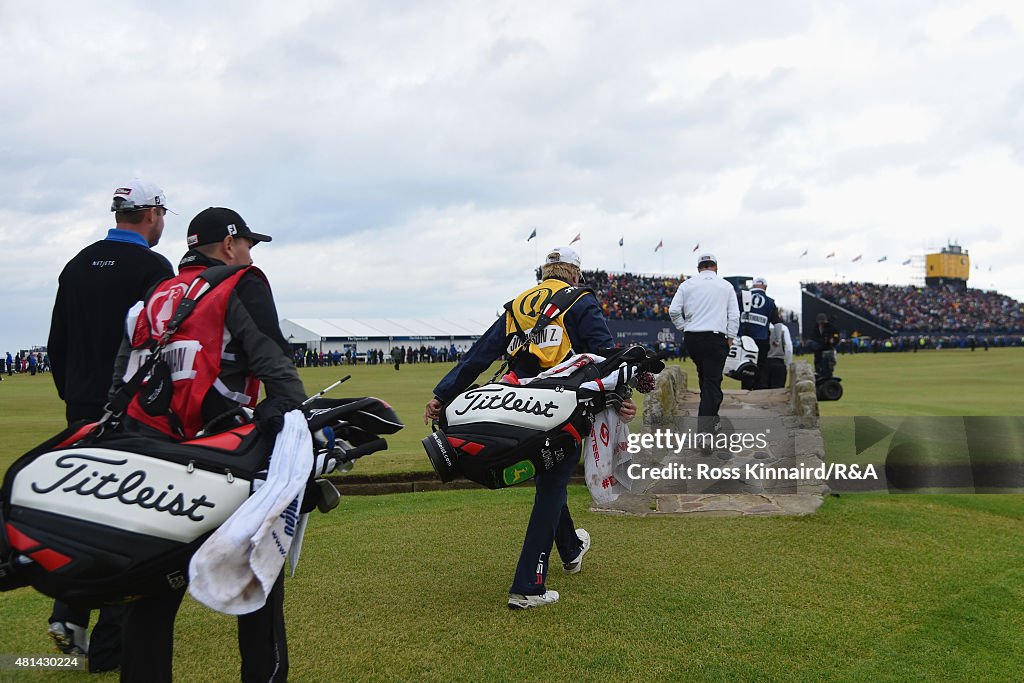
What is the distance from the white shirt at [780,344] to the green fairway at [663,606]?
682 centimetres

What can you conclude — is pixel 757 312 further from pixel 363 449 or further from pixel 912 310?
pixel 912 310

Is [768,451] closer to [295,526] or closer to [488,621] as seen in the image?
[488,621]

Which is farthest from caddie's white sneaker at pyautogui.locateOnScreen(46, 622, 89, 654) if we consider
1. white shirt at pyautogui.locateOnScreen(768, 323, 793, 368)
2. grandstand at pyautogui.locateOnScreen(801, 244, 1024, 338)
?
grandstand at pyautogui.locateOnScreen(801, 244, 1024, 338)

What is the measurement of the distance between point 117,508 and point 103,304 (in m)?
1.64

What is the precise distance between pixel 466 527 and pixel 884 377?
23374 millimetres

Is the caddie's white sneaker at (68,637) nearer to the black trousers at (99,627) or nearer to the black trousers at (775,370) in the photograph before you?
the black trousers at (99,627)

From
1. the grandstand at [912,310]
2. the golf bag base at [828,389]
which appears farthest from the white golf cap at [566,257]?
the grandstand at [912,310]

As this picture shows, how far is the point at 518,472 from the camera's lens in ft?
13.1

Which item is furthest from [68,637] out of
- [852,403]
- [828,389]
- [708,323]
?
[852,403]

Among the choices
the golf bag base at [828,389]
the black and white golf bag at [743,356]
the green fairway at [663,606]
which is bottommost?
the green fairway at [663,606]

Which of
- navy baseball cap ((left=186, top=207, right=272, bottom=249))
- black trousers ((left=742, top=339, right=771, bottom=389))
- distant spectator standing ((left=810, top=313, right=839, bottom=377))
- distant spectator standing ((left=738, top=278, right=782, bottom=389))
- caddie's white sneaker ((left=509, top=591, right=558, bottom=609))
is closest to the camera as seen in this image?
navy baseball cap ((left=186, top=207, right=272, bottom=249))

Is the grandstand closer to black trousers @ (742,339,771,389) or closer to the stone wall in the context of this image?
black trousers @ (742,339,771,389)

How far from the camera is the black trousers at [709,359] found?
8.48 m

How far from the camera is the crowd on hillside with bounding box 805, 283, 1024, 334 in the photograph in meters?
73.4
